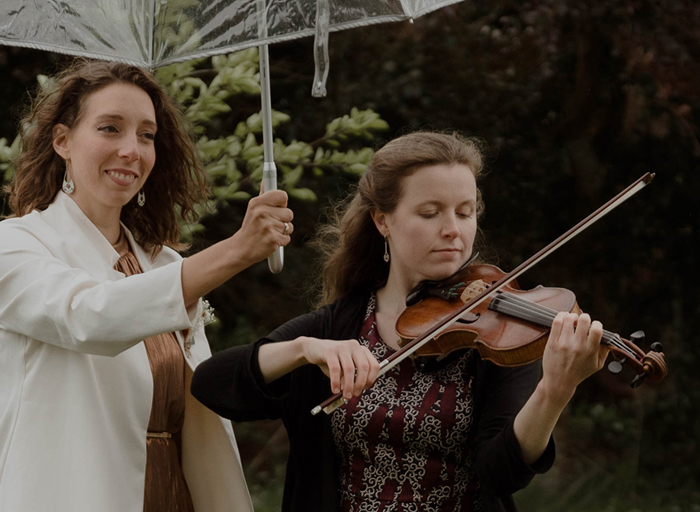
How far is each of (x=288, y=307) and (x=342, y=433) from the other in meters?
3.66

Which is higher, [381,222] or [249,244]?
[381,222]

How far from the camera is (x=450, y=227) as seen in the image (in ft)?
7.66

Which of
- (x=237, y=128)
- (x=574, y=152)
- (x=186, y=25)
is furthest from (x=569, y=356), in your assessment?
(x=574, y=152)

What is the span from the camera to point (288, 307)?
5.91 metres

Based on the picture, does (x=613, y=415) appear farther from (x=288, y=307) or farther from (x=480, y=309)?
(x=480, y=309)

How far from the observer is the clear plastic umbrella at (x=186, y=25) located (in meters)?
2.09

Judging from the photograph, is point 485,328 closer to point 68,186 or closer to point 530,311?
point 530,311

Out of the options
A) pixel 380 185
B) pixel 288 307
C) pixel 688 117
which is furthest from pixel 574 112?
pixel 380 185

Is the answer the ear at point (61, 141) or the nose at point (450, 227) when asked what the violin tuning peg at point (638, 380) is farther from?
the ear at point (61, 141)

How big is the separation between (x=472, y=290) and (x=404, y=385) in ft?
0.91

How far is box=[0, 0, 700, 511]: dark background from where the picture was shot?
19.0 feet

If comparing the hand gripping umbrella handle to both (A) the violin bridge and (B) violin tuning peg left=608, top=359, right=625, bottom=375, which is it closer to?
(A) the violin bridge

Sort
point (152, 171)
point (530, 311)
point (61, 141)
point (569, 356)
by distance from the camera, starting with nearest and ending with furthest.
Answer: point (569, 356) → point (530, 311) → point (61, 141) → point (152, 171)

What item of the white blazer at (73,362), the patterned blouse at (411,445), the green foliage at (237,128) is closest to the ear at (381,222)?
the patterned blouse at (411,445)
